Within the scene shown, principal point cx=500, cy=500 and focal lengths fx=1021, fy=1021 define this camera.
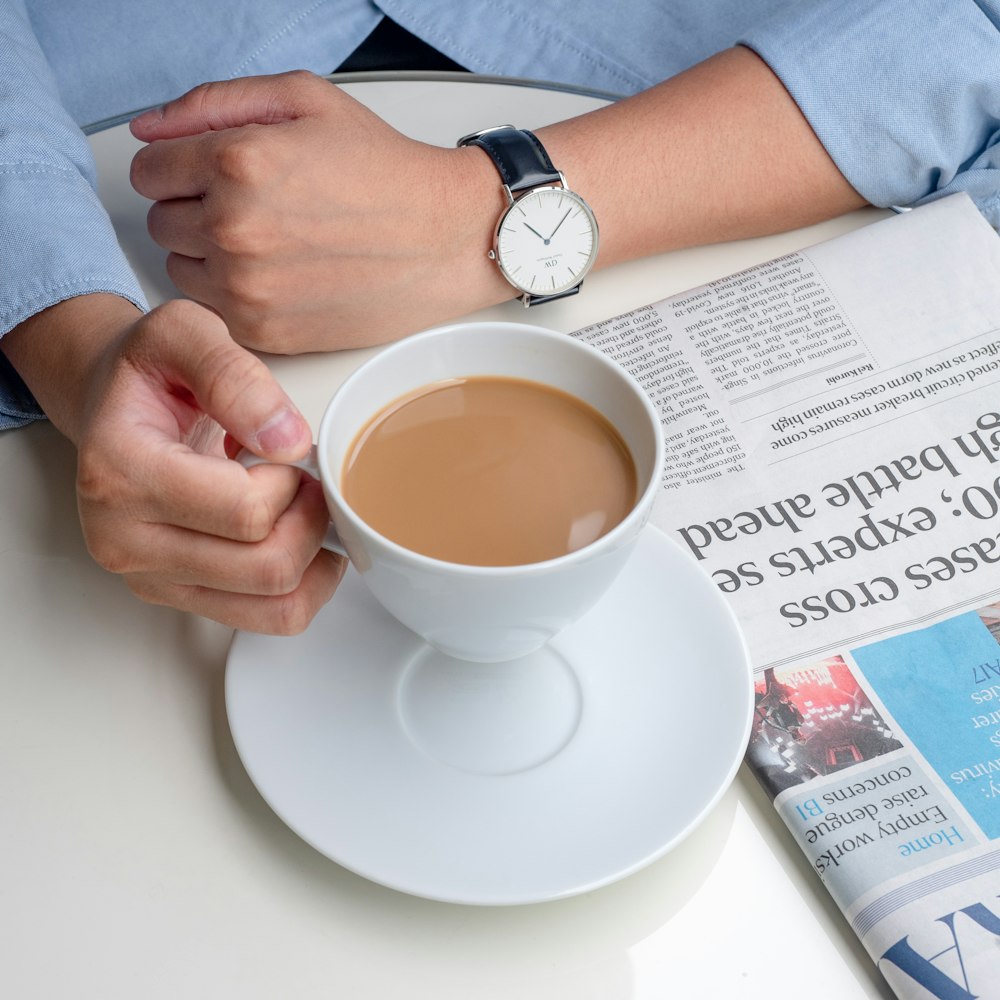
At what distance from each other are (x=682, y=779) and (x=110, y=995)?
27 cm

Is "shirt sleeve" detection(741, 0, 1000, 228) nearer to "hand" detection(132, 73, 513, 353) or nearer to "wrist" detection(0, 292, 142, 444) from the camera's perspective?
"hand" detection(132, 73, 513, 353)

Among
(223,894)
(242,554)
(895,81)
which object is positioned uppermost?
(895,81)

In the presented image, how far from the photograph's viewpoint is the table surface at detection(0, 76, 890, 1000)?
45 cm

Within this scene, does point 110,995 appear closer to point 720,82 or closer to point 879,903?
point 879,903

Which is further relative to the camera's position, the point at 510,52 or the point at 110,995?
the point at 510,52

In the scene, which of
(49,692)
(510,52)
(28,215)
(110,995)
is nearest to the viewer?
(110,995)

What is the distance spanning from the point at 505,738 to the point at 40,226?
0.45 meters

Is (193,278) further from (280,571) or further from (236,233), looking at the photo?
(280,571)

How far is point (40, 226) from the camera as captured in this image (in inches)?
25.9

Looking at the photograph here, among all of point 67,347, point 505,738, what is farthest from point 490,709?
point 67,347

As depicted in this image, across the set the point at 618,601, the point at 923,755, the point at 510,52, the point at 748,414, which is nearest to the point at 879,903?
the point at 923,755

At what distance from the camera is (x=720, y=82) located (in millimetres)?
789

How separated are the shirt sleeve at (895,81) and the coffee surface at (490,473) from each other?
420mm

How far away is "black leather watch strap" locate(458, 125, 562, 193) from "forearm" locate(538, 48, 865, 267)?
0.08 feet
